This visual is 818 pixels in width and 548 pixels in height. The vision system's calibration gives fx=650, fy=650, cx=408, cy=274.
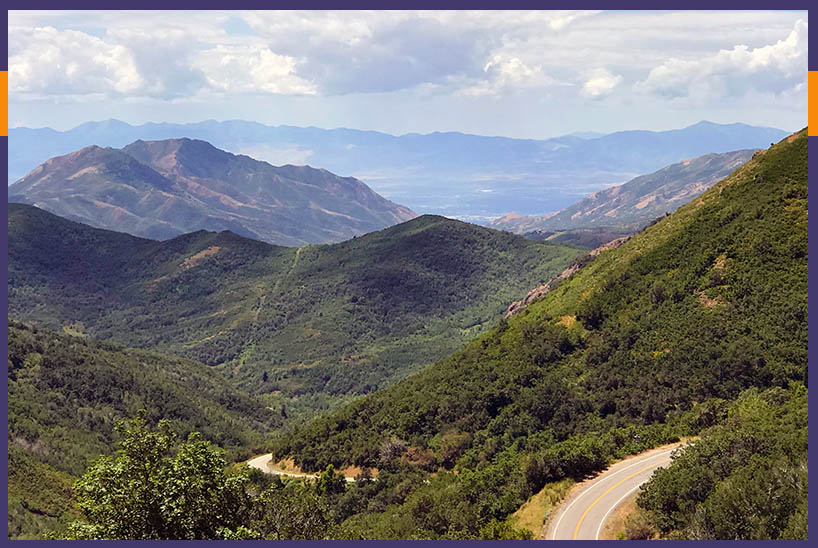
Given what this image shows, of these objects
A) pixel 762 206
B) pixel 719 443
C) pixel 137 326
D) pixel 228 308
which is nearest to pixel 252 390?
pixel 228 308

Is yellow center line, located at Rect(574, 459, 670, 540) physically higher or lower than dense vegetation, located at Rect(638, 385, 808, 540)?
lower

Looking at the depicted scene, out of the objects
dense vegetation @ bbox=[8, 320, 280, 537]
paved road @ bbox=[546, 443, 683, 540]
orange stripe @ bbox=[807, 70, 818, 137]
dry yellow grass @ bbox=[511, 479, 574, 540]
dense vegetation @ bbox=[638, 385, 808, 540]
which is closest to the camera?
orange stripe @ bbox=[807, 70, 818, 137]

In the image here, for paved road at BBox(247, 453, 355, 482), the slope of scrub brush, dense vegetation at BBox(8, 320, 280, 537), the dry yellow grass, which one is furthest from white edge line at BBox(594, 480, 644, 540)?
dense vegetation at BBox(8, 320, 280, 537)

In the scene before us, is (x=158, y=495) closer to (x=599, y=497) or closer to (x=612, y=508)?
(x=612, y=508)

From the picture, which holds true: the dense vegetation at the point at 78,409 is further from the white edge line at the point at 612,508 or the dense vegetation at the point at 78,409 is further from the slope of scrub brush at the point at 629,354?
the white edge line at the point at 612,508

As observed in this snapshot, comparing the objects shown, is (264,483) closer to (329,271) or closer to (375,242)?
(329,271)

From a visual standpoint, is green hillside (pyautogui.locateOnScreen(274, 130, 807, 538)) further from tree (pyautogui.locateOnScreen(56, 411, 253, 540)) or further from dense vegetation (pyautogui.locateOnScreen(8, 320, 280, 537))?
dense vegetation (pyautogui.locateOnScreen(8, 320, 280, 537))
